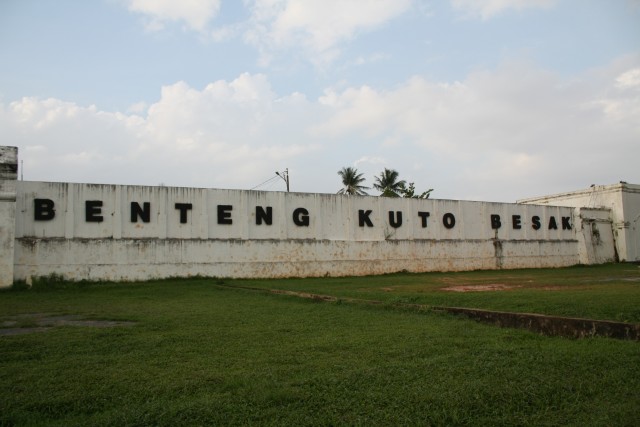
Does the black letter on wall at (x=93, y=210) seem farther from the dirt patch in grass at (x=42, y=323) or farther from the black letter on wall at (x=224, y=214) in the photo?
the dirt patch in grass at (x=42, y=323)

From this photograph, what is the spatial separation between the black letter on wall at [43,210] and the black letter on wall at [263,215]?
28.2 ft

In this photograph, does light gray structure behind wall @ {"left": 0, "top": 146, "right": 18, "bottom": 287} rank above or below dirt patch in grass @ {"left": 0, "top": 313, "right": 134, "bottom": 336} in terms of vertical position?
above

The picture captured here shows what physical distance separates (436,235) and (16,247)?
68.0ft

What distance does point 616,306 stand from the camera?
344 inches

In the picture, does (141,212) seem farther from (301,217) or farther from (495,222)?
(495,222)

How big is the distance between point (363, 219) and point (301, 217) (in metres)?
3.63

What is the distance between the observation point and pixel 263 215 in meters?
24.9

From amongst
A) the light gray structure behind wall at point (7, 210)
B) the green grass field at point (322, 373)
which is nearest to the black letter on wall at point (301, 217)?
the light gray structure behind wall at point (7, 210)

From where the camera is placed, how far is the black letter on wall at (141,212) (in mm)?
21938

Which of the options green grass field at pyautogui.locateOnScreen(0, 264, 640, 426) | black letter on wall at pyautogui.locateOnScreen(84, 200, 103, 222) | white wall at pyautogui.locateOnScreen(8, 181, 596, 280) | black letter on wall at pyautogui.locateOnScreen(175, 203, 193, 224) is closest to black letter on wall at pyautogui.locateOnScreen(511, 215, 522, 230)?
white wall at pyautogui.locateOnScreen(8, 181, 596, 280)

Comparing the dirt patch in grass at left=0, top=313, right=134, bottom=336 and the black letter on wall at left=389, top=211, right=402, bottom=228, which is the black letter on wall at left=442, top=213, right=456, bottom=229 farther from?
the dirt patch in grass at left=0, top=313, right=134, bottom=336

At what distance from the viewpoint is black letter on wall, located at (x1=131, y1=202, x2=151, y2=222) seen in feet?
72.0

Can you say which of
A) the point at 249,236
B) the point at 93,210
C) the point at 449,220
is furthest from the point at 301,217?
the point at 449,220

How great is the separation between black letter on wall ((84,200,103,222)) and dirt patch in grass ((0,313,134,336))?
1102 centimetres
